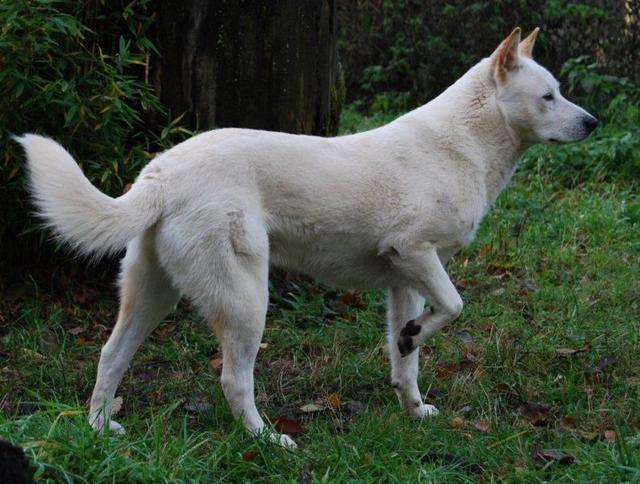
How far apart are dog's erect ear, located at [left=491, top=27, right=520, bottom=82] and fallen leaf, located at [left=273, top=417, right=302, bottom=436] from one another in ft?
5.95

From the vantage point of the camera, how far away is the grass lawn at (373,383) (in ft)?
10.9

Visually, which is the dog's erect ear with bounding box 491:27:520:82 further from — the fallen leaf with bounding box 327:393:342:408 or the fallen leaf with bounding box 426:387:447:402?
the fallen leaf with bounding box 327:393:342:408

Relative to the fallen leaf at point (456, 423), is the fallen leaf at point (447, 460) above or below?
above

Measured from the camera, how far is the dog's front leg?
4.23 m

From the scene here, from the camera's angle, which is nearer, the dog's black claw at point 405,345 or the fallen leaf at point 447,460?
the fallen leaf at point 447,460

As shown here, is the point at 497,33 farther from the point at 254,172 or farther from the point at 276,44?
the point at 254,172

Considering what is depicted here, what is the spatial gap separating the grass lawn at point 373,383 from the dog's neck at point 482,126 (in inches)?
36.5

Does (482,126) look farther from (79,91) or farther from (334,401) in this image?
(79,91)

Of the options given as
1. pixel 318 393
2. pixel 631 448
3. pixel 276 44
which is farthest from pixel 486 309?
pixel 631 448

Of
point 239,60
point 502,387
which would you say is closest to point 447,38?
point 239,60

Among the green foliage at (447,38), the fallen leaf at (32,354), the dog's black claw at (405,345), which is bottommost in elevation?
the green foliage at (447,38)

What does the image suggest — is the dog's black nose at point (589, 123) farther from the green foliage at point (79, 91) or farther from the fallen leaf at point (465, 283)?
the green foliage at point (79, 91)

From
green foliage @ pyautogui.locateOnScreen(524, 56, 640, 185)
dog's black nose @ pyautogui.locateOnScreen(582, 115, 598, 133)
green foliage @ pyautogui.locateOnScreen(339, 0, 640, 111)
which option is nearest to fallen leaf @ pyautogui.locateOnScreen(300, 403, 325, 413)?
dog's black nose @ pyautogui.locateOnScreen(582, 115, 598, 133)

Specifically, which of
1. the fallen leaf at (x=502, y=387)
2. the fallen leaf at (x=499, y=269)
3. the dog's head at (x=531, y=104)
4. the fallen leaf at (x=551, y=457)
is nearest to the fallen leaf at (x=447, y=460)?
the fallen leaf at (x=551, y=457)
